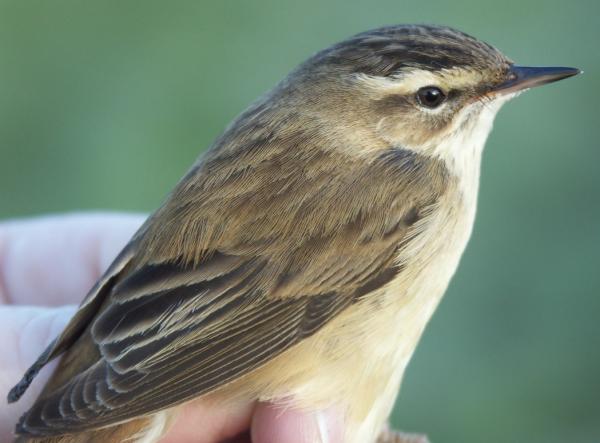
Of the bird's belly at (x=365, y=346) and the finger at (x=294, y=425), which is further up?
the bird's belly at (x=365, y=346)

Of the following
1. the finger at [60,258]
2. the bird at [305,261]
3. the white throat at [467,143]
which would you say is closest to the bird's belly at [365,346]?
the bird at [305,261]

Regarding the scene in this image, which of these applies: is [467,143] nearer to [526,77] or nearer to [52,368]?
[526,77]

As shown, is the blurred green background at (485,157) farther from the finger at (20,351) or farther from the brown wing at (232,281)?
the finger at (20,351)

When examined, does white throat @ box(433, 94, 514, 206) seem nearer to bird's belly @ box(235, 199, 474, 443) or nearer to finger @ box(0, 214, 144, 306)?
bird's belly @ box(235, 199, 474, 443)

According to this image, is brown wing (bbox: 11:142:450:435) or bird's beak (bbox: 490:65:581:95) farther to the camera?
bird's beak (bbox: 490:65:581:95)

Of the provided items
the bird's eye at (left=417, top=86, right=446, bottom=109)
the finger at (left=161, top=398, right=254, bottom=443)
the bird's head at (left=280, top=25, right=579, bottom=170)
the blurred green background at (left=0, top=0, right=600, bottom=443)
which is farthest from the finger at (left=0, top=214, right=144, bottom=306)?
the blurred green background at (left=0, top=0, right=600, bottom=443)
